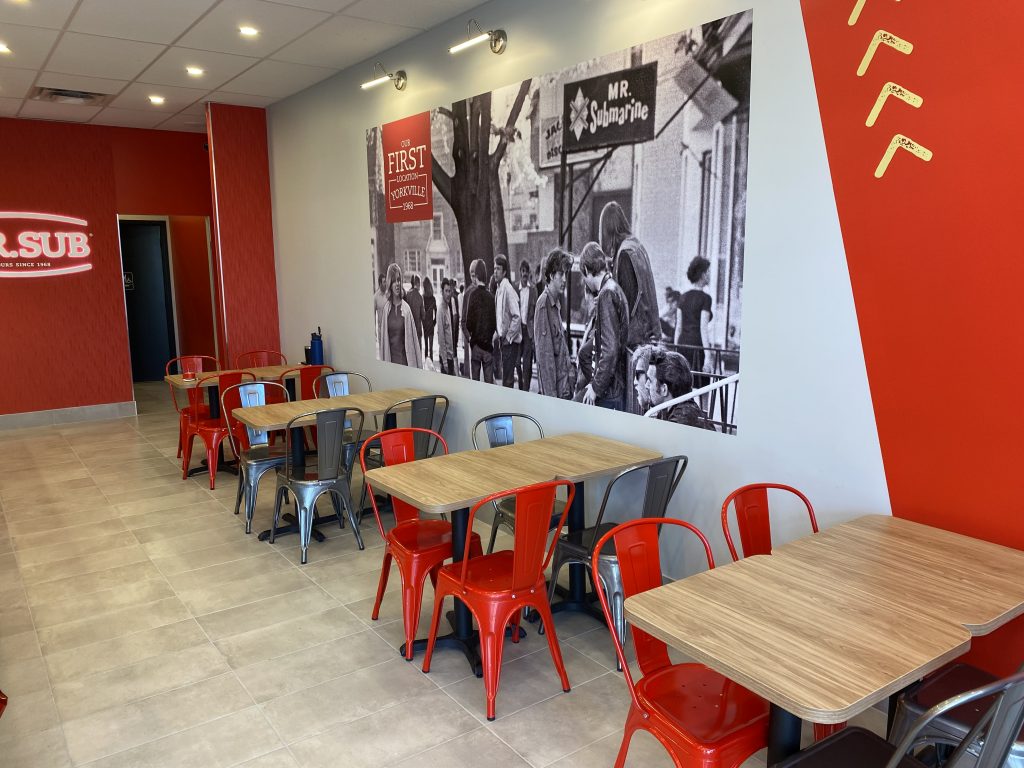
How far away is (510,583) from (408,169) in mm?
3746

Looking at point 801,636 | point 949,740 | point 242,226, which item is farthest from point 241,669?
point 242,226

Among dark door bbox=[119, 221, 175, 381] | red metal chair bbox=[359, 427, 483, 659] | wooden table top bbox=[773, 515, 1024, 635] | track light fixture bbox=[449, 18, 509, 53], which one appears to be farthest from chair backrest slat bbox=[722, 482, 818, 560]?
dark door bbox=[119, 221, 175, 381]

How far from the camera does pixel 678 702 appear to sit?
2174mm

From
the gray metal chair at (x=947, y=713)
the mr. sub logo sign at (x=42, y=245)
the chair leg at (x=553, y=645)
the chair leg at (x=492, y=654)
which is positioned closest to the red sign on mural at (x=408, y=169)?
the chair leg at (x=553, y=645)

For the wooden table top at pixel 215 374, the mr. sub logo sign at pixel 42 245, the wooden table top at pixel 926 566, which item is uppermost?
the mr. sub logo sign at pixel 42 245

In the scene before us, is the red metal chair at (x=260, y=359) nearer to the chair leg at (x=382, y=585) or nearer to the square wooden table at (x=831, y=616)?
the chair leg at (x=382, y=585)

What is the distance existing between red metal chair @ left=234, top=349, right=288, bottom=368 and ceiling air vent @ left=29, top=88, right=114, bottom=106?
9.23 ft

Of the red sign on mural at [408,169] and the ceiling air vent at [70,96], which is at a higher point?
the ceiling air vent at [70,96]

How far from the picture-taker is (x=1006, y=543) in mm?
2621

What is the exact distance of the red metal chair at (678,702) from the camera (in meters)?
2.00

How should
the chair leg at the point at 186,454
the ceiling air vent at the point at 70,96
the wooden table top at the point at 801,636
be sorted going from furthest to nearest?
the ceiling air vent at the point at 70,96 < the chair leg at the point at 186,454 < the wooden table top at the point at 801,636

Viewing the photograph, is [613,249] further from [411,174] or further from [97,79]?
[97,79]

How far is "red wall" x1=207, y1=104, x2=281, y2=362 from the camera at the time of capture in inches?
300

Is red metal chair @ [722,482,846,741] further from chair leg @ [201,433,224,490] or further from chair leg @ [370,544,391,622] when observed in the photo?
chair leg @ [201,433,224,490]
